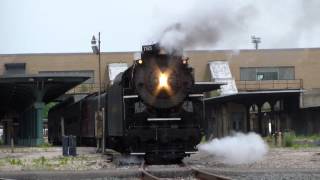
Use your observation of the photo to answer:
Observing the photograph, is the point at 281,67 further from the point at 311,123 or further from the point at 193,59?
the point at 311,123

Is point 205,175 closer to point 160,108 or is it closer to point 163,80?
point 160,108

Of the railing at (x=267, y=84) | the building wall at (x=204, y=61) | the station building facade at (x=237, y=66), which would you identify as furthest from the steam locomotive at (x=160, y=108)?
the building wall at (x=204, y=61)

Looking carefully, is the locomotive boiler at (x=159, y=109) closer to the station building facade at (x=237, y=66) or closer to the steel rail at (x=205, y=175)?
the steel rail at (x=205, y=175)

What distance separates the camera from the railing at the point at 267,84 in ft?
211

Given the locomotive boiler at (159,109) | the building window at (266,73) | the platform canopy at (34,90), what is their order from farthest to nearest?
the building window at (266,73) < the platform canopy at (34,90) < the locomotive boiler at (159,109)

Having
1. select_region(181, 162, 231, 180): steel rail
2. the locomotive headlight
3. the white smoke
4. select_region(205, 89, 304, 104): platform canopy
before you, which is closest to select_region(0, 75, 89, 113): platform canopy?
select_region(205, 89, 304, 104): platform canopy

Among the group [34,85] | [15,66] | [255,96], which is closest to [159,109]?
[34,85]

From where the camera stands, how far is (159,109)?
62.8ft

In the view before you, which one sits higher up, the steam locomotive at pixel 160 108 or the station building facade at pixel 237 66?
the station building facade at pixel 237 66

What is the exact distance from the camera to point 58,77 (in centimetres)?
3984

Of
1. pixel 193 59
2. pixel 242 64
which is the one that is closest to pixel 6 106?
pixel 193 59

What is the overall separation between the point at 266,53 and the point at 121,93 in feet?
159

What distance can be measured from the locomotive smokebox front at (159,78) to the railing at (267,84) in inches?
1808

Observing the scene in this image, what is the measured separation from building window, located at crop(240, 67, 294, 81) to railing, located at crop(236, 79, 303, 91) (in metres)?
0.57
